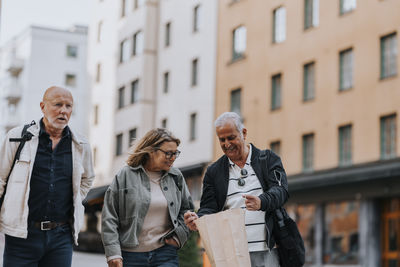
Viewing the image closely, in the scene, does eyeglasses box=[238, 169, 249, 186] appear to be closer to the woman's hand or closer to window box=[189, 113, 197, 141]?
the woman's hand

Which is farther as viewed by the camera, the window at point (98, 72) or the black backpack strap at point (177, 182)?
the window at point (98, 72)

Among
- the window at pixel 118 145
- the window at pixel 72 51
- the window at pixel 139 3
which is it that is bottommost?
the window at pixel 118 145

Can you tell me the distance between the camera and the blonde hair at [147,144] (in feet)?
20.6

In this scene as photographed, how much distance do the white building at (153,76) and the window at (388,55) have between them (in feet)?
36.6

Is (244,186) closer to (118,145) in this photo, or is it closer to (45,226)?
(45,226)

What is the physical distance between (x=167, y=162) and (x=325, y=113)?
1029 inches

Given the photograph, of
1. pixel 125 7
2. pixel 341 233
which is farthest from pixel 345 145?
pixel 125 7

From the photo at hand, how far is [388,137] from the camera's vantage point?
28.7 meters

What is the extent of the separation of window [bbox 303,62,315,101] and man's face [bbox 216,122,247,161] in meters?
27.3

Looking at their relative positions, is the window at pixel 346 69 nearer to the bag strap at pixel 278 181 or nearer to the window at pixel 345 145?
the window at pixel 345 145

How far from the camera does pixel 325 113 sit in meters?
31.9

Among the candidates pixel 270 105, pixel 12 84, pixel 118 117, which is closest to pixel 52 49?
pixel 12 84

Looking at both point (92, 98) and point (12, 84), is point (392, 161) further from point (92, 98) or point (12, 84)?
point (12, 84)

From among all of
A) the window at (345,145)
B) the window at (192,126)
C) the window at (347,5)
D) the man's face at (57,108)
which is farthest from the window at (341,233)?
the man's face at (57,108)
